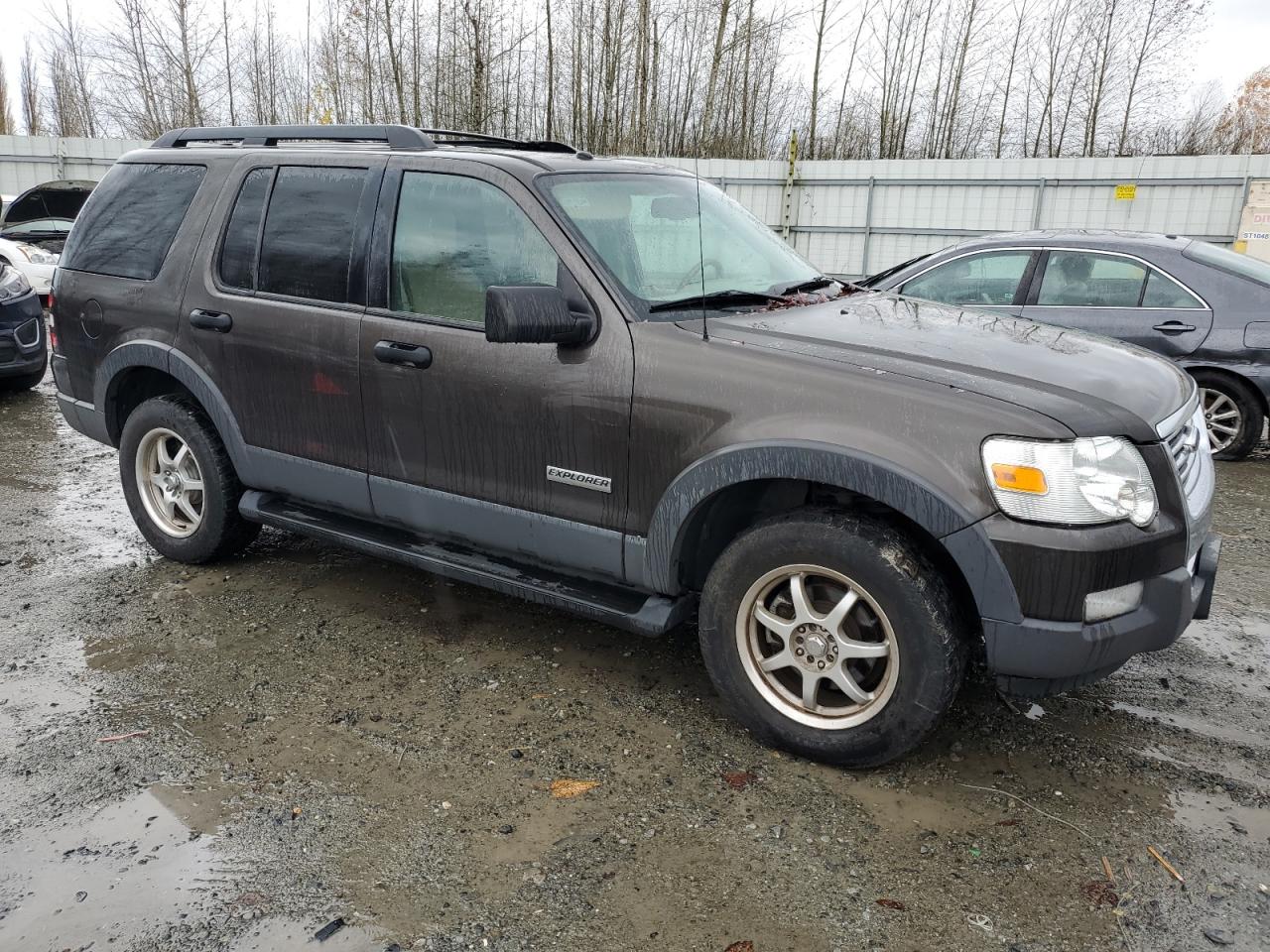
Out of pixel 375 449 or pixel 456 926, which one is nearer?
pixel 456 926

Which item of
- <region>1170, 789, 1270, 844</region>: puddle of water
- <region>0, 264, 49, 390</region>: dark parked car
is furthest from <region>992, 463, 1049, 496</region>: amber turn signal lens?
<region>0, 264, 49, 390</region>: dark parked car

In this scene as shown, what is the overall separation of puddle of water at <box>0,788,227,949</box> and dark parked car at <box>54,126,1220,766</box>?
1.35 metres

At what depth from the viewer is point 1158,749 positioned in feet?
10.8

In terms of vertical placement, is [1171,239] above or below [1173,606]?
above

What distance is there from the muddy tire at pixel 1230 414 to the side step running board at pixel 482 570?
5615 mm

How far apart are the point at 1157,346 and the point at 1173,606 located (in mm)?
5049

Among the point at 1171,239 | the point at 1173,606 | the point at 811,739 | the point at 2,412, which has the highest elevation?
the point at 1171,239

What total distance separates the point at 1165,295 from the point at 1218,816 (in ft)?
17.4

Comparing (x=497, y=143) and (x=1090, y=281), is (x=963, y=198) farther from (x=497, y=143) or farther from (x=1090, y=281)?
(x=497, y=143)

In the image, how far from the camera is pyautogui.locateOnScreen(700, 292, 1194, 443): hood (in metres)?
2.80

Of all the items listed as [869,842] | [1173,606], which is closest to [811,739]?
[869,842]

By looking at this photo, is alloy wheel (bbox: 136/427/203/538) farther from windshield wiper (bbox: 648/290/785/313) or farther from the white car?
the white car

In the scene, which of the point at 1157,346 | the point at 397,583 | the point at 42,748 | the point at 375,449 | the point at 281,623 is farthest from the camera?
the point at 1157,346

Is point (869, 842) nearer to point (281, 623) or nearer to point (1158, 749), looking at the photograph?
point (1158, 749)
